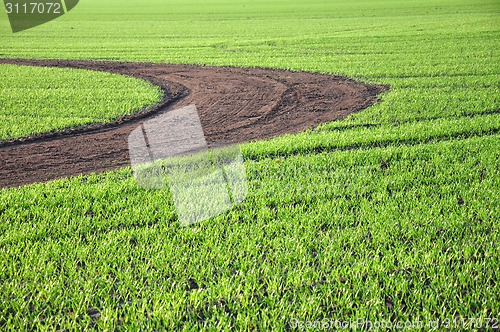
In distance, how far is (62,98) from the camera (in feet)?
41.6

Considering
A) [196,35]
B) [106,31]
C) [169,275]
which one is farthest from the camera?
[106,31]

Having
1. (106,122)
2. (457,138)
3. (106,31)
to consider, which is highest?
(106,31)

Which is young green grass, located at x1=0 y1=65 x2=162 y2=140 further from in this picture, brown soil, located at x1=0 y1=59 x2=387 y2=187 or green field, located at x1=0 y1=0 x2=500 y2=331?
green field, located at x1=0 y1=0 x2=500 y2=331

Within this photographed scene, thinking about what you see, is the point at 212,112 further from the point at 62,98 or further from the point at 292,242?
the point at 292,242

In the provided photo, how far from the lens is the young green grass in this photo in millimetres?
10172

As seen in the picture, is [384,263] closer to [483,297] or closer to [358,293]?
[358,293]

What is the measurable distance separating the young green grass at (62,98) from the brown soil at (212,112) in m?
0.49

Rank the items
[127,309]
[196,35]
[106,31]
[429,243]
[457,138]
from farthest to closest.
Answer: [106,31]
[196,35]
[457,138]
[429,243]
[127,309]

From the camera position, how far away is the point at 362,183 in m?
6.66

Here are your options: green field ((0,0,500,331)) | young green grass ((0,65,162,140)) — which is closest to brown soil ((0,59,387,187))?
young green grass ((0,65,162,140))

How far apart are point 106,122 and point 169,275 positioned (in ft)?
22.1

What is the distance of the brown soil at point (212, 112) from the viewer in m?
7.93

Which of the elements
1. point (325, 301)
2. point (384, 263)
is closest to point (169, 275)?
point (325, 301)

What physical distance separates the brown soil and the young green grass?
49cm
